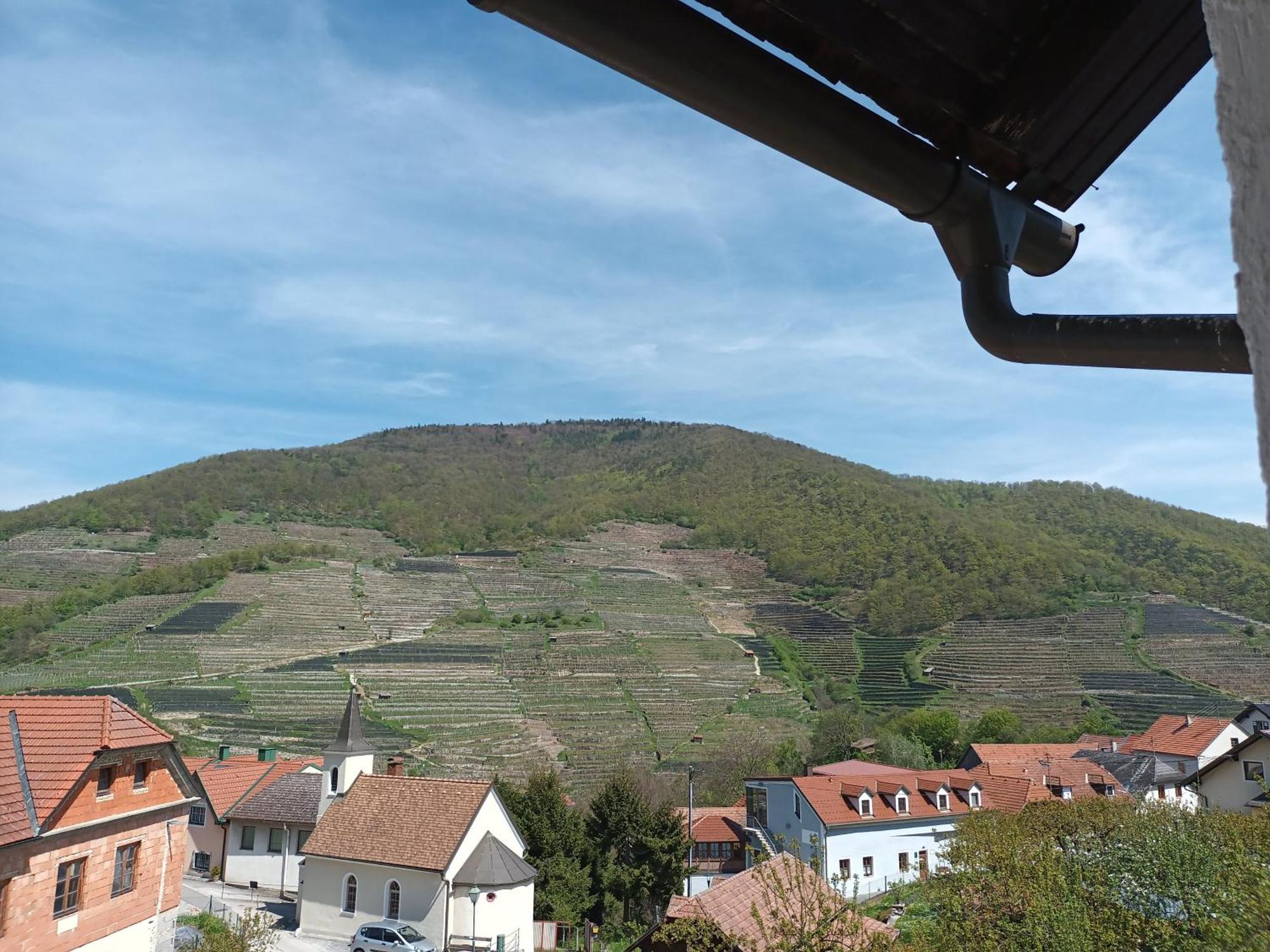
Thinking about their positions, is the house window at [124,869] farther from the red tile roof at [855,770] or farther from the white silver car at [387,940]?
the red tile roof at [855,770]

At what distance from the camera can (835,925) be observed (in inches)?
448

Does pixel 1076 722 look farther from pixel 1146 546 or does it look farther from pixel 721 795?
pixel 1146 546

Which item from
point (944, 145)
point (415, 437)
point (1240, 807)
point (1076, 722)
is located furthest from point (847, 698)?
point (415, 437)

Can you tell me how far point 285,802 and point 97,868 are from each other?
1913 centimetres

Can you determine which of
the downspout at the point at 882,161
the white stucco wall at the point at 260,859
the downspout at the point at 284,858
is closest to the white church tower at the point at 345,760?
the downspout at the point at 284,858

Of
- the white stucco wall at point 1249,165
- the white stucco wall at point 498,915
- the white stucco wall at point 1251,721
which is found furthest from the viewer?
the white stucco wall at point 1251,721

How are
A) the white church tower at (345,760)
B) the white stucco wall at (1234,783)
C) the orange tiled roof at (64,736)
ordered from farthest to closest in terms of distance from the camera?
the white church tower at (345,760)
the white stucco wall at (1234,783)
the orange tiled roof at (64,736)

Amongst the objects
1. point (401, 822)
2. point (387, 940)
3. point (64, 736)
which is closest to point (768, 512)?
point (401, 822)

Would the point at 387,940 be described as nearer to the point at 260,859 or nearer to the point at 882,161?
the point at 260,859

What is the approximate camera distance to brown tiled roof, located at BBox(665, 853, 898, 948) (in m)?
11.5

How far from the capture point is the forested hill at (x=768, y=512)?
3853 inches

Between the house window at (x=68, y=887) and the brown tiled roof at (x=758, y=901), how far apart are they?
10.1m

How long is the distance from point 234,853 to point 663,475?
120948 mm

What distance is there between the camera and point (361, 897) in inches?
1081
